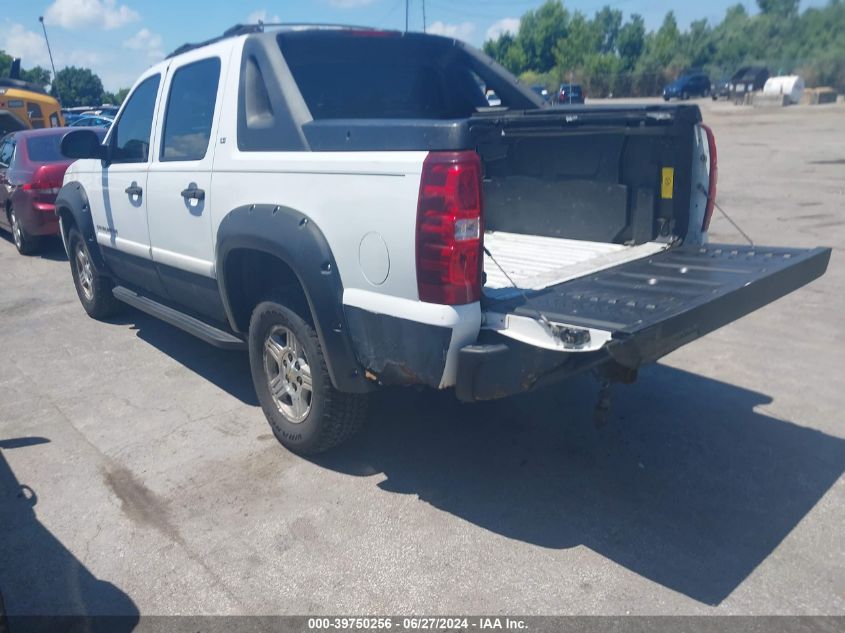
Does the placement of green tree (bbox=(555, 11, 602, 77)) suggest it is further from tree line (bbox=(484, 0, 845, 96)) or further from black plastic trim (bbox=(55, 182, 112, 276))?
black plastic trim (bbox=(55, 182, 112, 276))

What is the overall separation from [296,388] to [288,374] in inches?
3.9

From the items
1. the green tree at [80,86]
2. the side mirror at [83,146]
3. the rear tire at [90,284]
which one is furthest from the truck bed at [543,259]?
the green tree at [80,86]

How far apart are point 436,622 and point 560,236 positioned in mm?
2795

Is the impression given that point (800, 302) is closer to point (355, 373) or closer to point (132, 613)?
point (355, 373)

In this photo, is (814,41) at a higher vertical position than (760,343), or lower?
higher

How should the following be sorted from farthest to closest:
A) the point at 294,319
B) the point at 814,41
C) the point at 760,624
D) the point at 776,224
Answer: the point at 814,41
the point at 776,224
the point at 294,319
the point at 760,624

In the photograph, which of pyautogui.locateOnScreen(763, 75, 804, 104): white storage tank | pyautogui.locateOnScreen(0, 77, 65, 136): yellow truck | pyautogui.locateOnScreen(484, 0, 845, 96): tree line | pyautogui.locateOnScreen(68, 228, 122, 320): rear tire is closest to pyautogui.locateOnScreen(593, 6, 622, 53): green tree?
pyautogui.locateOnScreen(484, 0, 845, 96): tree line

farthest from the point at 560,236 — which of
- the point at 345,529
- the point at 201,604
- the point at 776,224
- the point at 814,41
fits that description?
the point at 814,41

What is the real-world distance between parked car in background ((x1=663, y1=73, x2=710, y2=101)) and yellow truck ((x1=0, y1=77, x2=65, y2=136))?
46.8m

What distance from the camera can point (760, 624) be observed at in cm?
287

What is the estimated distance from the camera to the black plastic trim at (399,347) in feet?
10.3

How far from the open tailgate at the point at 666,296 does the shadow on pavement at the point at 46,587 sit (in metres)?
1.98

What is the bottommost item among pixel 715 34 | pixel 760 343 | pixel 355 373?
pixel 760 343

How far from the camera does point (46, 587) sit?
327cm
